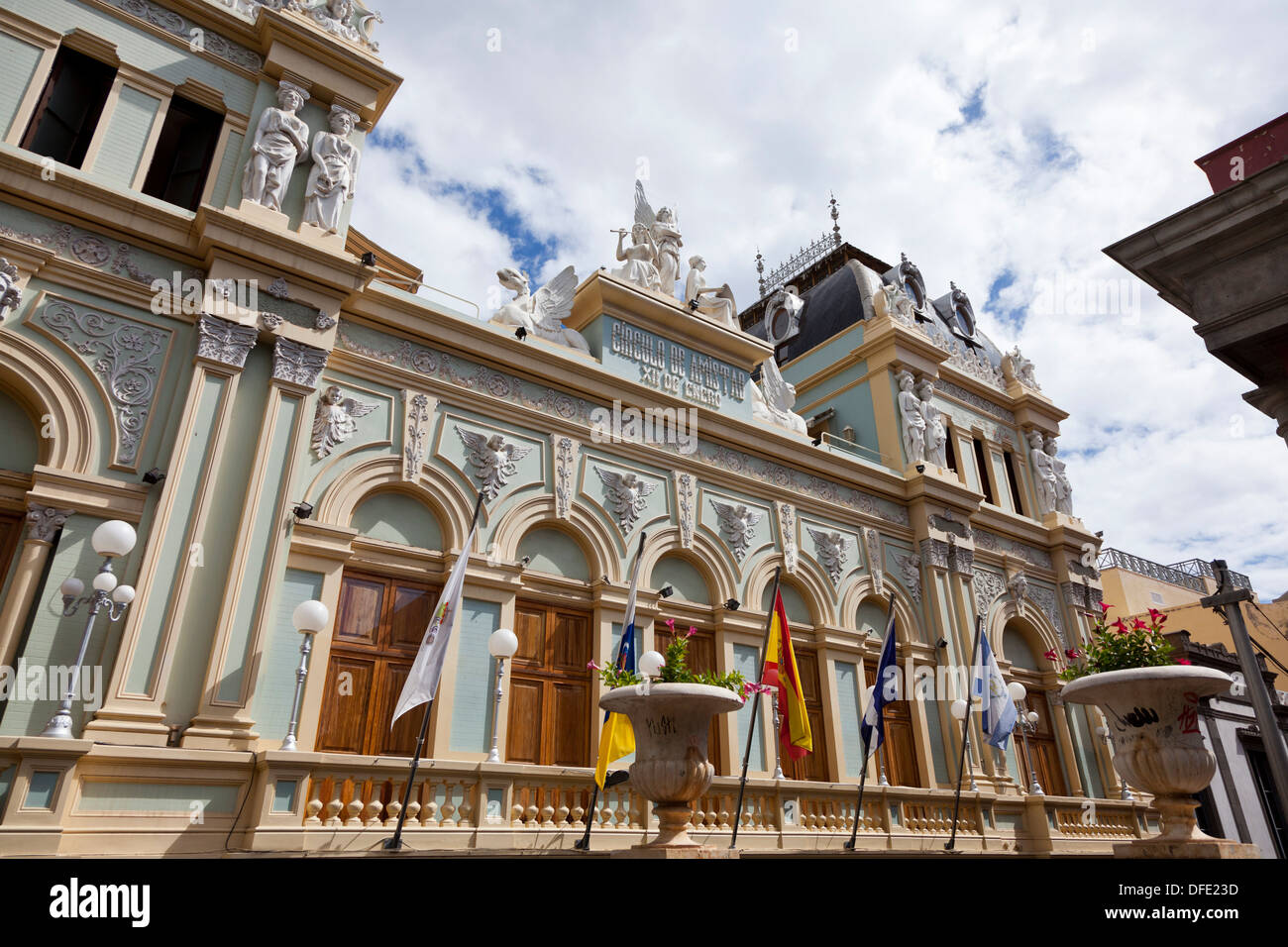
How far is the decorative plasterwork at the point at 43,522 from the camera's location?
356 inches

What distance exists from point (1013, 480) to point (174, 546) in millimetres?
20470

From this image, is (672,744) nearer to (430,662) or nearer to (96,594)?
(430,662)

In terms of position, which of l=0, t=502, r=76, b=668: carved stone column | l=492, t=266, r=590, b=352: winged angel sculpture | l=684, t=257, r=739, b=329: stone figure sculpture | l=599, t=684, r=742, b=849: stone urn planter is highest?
l=684, t=257, r=739, b=329: stone figure sculpture

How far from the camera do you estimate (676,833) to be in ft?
26.8

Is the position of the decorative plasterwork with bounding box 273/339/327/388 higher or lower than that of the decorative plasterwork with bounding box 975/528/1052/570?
lower

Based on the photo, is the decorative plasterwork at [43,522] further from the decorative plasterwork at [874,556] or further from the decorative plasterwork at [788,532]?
the decorative plasterwork at [874,556]

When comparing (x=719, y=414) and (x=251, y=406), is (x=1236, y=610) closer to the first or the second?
(x=719, y=414)

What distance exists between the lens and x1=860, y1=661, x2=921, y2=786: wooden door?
622 inches

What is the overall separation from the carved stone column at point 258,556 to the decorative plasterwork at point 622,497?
482 centimetres

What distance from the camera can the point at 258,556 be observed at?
1012 cm

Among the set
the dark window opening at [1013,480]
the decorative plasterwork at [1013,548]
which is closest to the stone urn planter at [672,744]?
the decorative plasterwork at [1013,548]

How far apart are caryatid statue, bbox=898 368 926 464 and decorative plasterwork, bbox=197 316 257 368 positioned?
14.1 m

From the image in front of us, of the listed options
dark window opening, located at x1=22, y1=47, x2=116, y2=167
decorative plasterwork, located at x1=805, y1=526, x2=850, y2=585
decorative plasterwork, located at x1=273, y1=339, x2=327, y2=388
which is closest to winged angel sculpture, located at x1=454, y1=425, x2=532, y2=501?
decorative plasterwork, located at x1=273, y1=339, x2=327, y2=388

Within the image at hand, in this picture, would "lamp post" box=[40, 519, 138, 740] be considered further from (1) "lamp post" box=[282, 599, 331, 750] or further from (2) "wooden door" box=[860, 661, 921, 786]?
(2) "wooden door" box=[860, 661, 921, 786]
